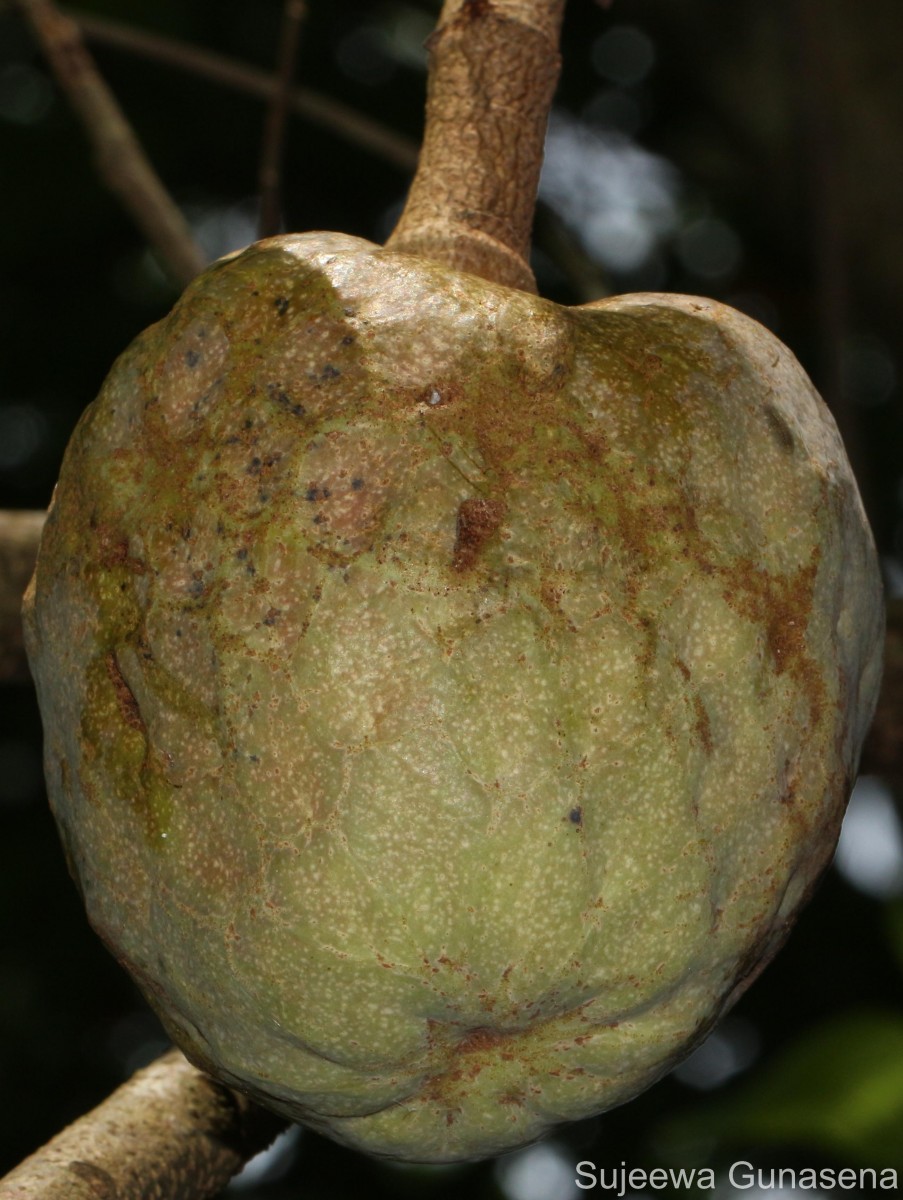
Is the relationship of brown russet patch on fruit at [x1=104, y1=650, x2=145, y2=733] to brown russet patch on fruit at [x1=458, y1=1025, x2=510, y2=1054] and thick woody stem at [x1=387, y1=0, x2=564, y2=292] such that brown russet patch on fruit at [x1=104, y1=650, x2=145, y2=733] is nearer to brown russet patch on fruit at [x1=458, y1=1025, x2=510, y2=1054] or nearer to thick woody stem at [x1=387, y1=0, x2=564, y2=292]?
brown russet patch on fruit at [x1=458, y1=1025, x2=510, y2=1054]

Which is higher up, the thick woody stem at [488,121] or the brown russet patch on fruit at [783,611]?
the thick woody stem at [488,121]

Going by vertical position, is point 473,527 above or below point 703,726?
above

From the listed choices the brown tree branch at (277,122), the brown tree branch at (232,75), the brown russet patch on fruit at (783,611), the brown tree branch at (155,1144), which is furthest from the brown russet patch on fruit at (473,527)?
the brown tree branch at (232,75)

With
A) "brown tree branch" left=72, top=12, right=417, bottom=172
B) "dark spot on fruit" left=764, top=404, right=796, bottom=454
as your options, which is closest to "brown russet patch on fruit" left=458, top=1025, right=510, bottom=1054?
"dark spot on fruit" left=764, top=404, right=796, bottom=454

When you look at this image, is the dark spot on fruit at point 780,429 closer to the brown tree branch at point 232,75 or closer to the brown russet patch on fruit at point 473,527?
the brown russet patch on fruit at point 473,527

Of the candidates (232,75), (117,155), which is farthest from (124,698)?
(232,75)

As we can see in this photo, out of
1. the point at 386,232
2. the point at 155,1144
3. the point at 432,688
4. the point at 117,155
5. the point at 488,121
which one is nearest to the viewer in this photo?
the point at 432,688

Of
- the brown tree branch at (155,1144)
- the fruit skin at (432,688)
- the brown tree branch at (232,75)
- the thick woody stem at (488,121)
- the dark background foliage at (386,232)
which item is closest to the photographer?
the fruit skin at (432,688)

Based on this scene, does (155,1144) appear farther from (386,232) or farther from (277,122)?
(386,232)
